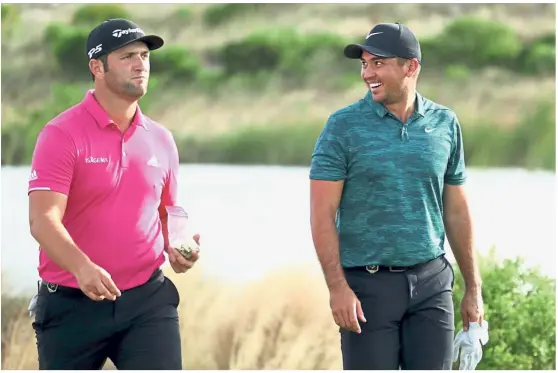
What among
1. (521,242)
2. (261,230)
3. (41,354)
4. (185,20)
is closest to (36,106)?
(185,20)

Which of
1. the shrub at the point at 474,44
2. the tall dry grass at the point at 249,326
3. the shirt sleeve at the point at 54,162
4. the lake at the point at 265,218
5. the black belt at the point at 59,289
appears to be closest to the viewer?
the shirt sleeve at the point at 54,162

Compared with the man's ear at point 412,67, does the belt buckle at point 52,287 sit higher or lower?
lower

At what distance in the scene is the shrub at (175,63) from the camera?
20.1 ft

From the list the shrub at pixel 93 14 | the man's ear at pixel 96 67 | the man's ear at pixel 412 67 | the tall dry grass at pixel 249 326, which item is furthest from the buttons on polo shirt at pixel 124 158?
the shrub at pixel 93 14

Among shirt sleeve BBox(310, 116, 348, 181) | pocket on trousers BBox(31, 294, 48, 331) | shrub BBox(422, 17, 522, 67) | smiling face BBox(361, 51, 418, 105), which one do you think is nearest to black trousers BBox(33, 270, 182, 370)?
pocket on trousers BBox(31, 294, 48, 331)

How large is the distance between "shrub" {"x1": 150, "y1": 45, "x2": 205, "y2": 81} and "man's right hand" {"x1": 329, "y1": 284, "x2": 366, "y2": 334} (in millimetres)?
2674

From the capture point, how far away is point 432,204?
392 centimetres

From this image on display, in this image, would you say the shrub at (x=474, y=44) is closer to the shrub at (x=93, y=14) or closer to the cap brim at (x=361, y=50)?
the shrub at (x=93, y=14)

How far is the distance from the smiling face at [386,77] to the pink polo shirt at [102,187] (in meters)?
0.86

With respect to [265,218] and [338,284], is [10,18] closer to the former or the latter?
[265,218]

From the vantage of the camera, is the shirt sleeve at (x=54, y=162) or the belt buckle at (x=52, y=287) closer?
the shirt sleeve at (x=54, y=162)

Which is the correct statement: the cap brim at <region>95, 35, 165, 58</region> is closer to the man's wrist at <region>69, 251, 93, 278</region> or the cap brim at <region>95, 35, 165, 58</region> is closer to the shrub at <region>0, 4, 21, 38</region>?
the man's wrist at <region>69, 251, 93, 278</region>

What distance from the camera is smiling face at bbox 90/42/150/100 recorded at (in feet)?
12.8

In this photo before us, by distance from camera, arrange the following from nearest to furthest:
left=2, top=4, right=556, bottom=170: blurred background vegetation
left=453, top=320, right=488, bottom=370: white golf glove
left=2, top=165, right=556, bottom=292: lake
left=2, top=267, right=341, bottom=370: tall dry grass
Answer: left=453, top=320, right=488, bottom=370: white golf glove, left=2, top=267, right=341, bottom=370: tall dry grass, left=2, top=165, right=556, bottom=292: lake, left=2, top=4, right=556, bottom=170: blurred background vegetation
